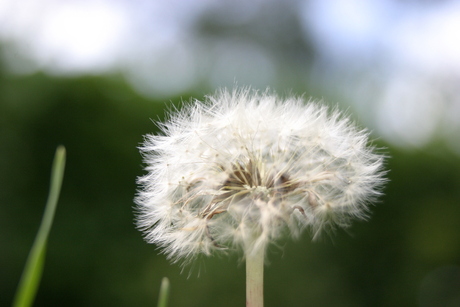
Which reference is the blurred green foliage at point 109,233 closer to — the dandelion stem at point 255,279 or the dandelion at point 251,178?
the dandelion at point 251,178

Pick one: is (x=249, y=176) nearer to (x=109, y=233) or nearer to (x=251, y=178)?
(x=251, y=178)

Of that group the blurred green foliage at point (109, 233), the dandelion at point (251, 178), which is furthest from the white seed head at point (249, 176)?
the blurred green foliage at point (109, 233)

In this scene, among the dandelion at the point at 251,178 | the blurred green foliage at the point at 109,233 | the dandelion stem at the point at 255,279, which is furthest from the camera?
the blurred green foliage at the point at 109,233

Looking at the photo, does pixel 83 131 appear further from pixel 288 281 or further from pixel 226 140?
pixel 226 140

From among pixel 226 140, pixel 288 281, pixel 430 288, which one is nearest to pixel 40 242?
pixel 226 140

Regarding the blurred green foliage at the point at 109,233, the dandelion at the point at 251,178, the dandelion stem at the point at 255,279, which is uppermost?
the blurred green foliage at the point at 109,233

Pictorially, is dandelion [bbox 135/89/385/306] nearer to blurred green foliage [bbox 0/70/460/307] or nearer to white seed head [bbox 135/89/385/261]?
white seed head [bbox 135/89/385/261]

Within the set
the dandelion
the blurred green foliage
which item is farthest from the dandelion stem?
the blurred green foliage
